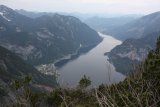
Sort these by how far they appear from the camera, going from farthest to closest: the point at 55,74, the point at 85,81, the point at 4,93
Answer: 1. the point at 55,74
2. the point at 4,93
3. the point at 85,81

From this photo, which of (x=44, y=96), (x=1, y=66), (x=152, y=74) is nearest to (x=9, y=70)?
(x=1, y=66)

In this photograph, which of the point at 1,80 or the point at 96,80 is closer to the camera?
the point at 1,80

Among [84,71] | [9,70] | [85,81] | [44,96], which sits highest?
[85,81]

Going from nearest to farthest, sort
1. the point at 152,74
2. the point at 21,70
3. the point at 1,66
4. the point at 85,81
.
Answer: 1. the point at 152,74
2. the point at 85,81
3. the point at 1,66
4. the point at 21,70

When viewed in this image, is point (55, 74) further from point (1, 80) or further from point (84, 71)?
point (1, 80)

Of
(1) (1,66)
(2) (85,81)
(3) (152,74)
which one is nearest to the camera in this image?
(3) (152,74)

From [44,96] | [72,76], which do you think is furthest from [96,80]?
[44,96]

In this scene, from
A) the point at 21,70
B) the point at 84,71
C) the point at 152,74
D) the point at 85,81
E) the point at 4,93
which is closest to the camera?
the point at 152,74

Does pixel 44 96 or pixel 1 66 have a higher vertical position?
pixel 44 96

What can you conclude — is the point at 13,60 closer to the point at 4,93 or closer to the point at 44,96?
the point at 4,93

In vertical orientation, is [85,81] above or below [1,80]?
above
